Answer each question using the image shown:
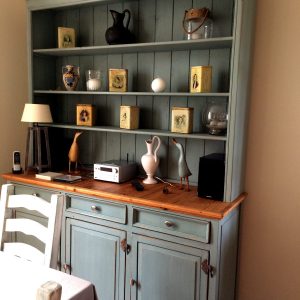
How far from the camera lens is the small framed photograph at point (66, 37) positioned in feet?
8.47

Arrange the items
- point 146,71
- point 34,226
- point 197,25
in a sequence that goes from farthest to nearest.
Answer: point 146,71 < point 197,25 < point 34,226

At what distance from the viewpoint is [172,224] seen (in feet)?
6.25

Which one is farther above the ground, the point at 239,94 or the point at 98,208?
the point at 239,94

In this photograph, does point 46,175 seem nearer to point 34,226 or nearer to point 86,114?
point 86,114

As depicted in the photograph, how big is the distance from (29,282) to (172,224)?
87 centimetres

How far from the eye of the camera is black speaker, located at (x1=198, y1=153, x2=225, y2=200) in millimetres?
1991

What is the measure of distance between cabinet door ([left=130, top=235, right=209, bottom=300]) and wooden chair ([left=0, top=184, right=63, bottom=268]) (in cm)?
62

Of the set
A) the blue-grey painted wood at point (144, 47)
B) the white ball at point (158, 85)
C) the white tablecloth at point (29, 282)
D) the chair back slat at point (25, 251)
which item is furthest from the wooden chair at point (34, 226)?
the blue-grey painted wood at point (144, 47)

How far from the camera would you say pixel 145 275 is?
79.2 inches

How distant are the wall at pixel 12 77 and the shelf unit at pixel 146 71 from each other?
0.17 m

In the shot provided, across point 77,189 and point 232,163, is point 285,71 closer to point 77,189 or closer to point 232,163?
point 232,163

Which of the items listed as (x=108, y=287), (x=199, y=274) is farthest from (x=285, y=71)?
(x=108, y=287)

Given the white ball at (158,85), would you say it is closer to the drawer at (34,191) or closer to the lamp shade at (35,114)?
the lamp shade at (35,114)

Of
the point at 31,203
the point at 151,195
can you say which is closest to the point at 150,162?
the point at 151,195
